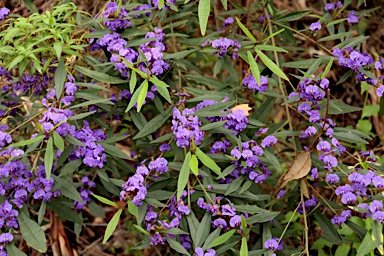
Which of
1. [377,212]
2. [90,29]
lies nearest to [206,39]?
[90,29]

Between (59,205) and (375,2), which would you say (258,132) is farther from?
(375,2)

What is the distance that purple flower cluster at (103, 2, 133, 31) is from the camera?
266 cm

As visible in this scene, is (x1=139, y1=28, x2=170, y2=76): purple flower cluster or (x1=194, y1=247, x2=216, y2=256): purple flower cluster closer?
(x1=194, y1=247, x2=216, y2=256): purple flower cluster

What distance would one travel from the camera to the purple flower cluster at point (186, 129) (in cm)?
243

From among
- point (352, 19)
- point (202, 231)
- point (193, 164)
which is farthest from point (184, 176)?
point (352, 19)

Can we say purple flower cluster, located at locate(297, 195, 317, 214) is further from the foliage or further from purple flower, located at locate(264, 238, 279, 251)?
purple flower, located at locate(264, 238, 279, 251)

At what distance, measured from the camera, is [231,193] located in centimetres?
257

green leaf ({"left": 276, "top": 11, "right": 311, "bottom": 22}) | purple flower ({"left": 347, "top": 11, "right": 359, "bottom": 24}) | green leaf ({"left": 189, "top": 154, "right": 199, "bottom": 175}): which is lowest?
green leaf ({"left": 189, "top": 154, "right": 199, "bottom": 175})

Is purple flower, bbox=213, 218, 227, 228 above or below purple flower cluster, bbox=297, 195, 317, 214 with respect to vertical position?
above

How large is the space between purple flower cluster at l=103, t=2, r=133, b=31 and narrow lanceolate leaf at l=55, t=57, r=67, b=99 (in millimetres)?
320

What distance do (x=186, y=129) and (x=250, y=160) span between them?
36 centimetres

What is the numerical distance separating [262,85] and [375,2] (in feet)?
7.24

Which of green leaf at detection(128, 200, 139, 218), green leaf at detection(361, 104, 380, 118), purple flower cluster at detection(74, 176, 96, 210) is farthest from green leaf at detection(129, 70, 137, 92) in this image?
green leaf at detection(361, 104, 380, 118)

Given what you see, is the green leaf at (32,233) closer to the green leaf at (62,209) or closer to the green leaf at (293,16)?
the green leaf at (62,209)
